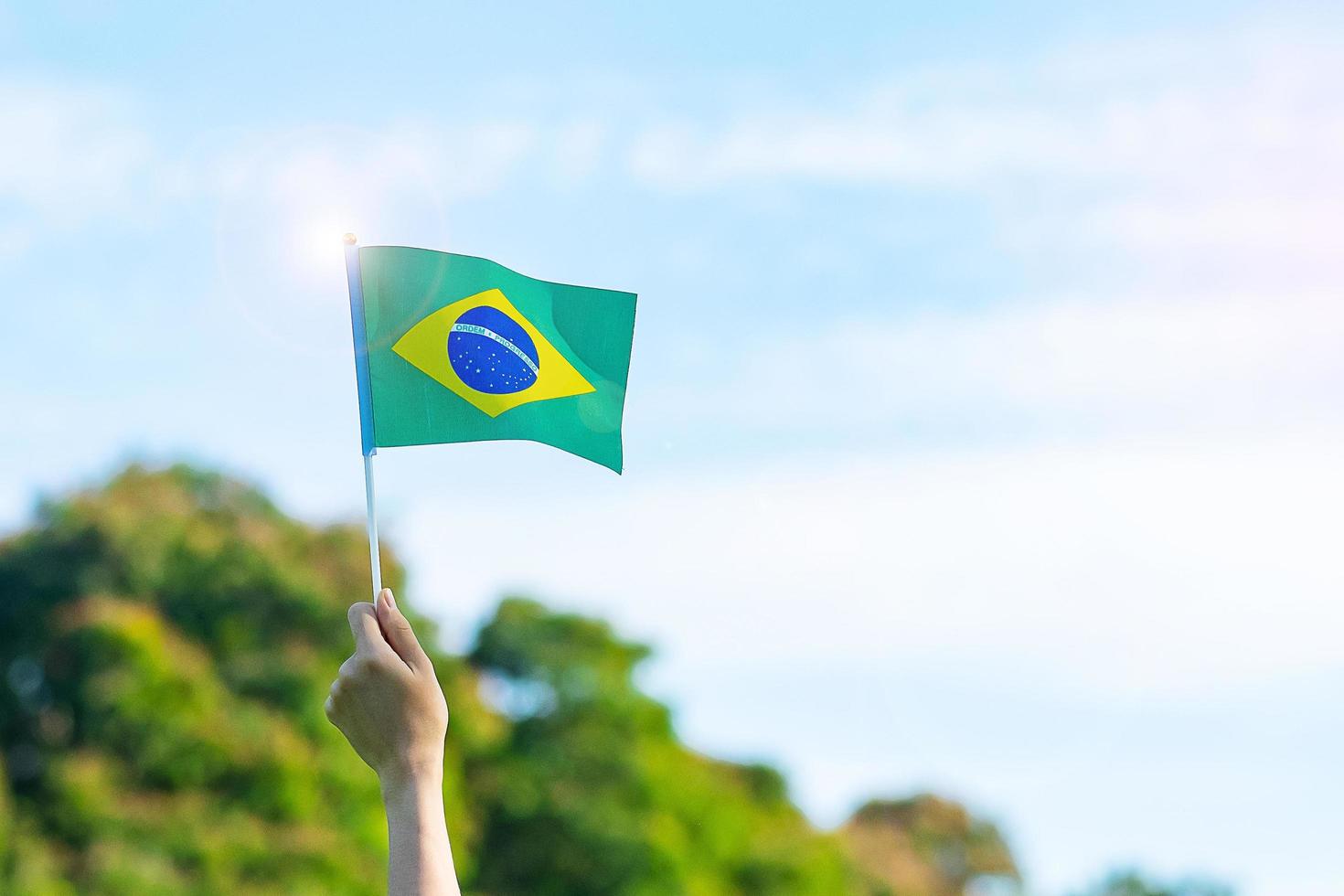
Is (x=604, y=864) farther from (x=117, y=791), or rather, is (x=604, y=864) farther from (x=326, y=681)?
(x=117, y=791)

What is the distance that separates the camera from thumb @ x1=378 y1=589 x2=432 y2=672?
279cm

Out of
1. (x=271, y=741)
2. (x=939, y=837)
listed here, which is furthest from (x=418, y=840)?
(x=939, y=837)

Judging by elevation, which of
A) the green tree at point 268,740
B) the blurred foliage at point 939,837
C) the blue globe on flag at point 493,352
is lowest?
the blurred foliage at point 939,837

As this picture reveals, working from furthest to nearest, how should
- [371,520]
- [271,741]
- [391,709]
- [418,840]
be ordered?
[271,741] < [371,520] < [391,709] < [418,840]

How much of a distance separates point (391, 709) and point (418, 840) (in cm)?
21

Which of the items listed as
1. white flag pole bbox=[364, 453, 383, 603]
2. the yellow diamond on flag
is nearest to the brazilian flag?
the yellow diamond on flag

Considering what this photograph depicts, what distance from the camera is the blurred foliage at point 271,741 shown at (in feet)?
80.2

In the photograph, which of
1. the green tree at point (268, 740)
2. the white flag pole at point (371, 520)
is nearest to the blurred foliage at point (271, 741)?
the green tree at point (268, 740)

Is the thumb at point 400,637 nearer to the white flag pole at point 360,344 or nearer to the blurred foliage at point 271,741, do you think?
the white flag pole at point 360,344

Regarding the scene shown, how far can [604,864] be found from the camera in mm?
30406

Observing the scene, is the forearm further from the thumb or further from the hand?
the thumb

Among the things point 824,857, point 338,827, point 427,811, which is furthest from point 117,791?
point 427,811

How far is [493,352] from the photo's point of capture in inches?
190

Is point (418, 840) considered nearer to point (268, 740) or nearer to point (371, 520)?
point (371, 520)
